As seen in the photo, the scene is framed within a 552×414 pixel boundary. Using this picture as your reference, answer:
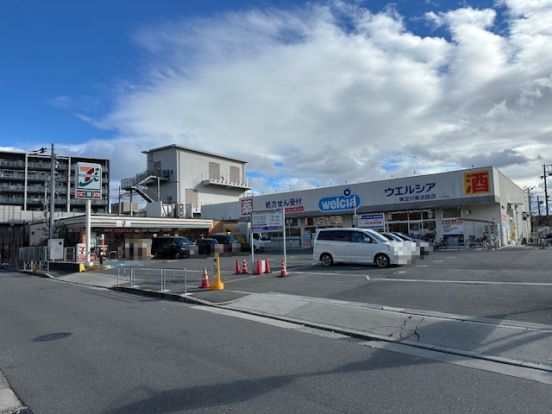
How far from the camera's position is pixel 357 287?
46.7 feet

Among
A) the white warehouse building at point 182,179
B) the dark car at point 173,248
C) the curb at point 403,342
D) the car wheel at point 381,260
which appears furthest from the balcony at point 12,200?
the curb at point 403,342

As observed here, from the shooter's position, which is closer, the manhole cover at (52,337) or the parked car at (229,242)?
the manhole cover at (52,337)

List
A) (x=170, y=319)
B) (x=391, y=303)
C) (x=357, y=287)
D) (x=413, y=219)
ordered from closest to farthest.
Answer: (x=170, y=319) < (x=391, y=303) < (x=357, y=287) < (x=413, y=219)

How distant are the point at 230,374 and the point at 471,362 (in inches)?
138

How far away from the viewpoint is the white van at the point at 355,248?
19750 millimetres

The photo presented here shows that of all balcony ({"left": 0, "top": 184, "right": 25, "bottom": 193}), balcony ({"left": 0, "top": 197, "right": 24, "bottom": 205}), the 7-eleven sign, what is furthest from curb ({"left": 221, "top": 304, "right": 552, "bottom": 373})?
balcony ({"left": 0, "top": 197, "right": 24, "bottom": 205})

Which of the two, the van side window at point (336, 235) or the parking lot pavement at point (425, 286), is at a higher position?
the van side window at point (336, 235)

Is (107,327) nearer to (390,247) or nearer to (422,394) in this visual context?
(422,394)

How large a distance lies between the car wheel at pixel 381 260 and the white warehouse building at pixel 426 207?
9991mm

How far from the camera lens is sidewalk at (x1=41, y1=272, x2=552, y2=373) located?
274 inches

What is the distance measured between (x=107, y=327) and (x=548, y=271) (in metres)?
14.8

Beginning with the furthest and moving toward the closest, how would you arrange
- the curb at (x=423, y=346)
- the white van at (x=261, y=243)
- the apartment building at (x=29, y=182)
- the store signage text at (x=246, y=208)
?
1. the apartment building at (x=29, y=182)
2. the white van at (x=261, y=243)
3. the store signage text at (x=246, y=208)
4. the curb at (x=423, y=346)

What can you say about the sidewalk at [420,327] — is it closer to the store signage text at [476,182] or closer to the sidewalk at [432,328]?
the sidewalk at [432,328]

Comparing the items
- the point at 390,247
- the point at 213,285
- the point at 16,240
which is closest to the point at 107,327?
the point at 213,285
